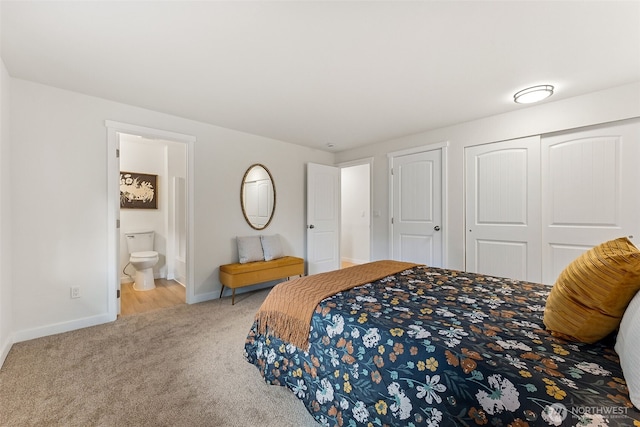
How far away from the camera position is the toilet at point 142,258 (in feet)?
12.5

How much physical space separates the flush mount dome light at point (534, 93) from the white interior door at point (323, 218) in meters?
2.84

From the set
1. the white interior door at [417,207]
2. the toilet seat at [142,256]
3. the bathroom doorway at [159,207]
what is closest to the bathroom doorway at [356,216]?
the white interior door at [417,207]

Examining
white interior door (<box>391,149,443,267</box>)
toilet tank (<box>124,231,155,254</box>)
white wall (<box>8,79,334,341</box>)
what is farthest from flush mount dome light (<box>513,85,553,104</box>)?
toilet tank (<box>124,231,155,254</box>)

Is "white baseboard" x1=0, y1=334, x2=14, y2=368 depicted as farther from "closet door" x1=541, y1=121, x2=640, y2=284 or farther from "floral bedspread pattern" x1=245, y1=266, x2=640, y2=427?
"closet door" x1=541, y1=121, x2=640, y2=284

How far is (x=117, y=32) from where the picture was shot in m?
1.71

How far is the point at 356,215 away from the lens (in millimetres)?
6266

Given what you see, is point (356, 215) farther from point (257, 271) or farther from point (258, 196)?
point (257, 271)

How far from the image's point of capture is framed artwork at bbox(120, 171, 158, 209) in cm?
423

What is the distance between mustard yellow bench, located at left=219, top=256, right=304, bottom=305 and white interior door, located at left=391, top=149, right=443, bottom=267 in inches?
62.4

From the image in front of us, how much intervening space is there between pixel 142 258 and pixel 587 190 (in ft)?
→ 17.4

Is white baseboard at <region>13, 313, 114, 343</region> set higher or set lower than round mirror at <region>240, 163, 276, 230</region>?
lower

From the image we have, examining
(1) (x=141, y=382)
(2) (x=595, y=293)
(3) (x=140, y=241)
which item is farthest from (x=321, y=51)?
(3) (x=140, y=241)

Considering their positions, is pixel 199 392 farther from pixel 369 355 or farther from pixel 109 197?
pixel 109 197

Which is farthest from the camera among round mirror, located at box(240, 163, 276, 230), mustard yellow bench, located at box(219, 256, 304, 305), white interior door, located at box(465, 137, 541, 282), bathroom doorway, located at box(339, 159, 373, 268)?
bathroom doorway, located at box(339, 159, 373, 268)
